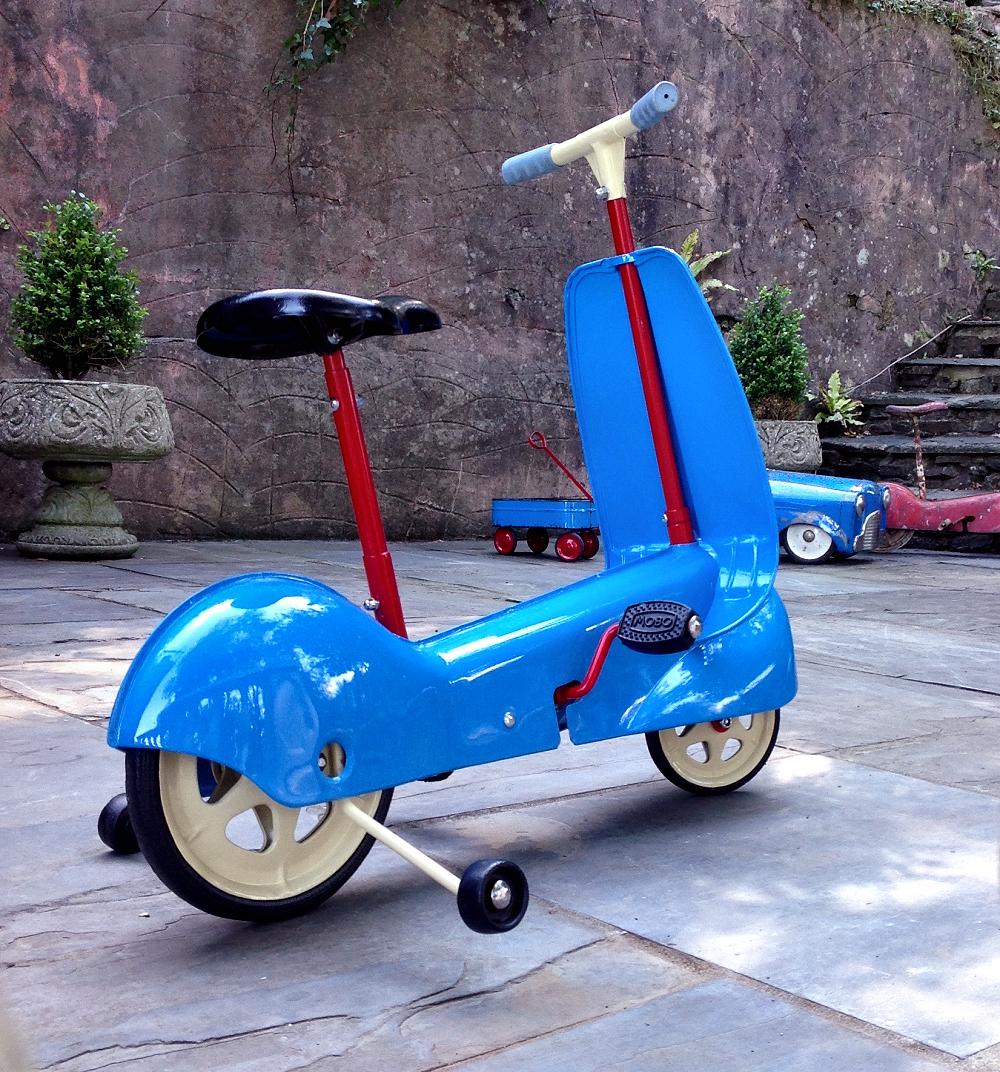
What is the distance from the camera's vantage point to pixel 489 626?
A: 2.12 metres

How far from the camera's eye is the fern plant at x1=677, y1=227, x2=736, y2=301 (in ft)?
28.9

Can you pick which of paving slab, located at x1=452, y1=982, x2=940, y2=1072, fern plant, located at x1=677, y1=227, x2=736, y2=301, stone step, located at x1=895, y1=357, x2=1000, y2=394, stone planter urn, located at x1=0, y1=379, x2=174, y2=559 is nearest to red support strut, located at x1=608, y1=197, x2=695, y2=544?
paving slab, located at x1=452, y1=982, x2=940, y2=1072

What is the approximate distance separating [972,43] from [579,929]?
34.3ft

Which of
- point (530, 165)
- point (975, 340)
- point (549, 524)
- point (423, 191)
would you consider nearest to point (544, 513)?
point (549, 524)

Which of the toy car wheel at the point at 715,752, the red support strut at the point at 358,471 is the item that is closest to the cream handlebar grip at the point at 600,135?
the red support strut at the point at 358,471

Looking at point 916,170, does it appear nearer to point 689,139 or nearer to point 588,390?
point 689,139

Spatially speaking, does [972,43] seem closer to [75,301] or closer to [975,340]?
[975,340]

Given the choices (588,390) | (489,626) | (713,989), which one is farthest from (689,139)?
(713,989)

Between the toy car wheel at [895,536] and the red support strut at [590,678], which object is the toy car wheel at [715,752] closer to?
the red support strut at [590,678]

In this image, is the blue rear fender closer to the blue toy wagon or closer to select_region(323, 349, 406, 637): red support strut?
select_region(323, 349, 406, 637): red support strut

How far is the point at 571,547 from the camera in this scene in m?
6.59

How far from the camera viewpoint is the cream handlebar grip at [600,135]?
2266 mm

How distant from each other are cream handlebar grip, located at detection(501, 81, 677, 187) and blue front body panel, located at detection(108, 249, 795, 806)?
0.69 feet

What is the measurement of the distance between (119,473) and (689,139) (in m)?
4.45
